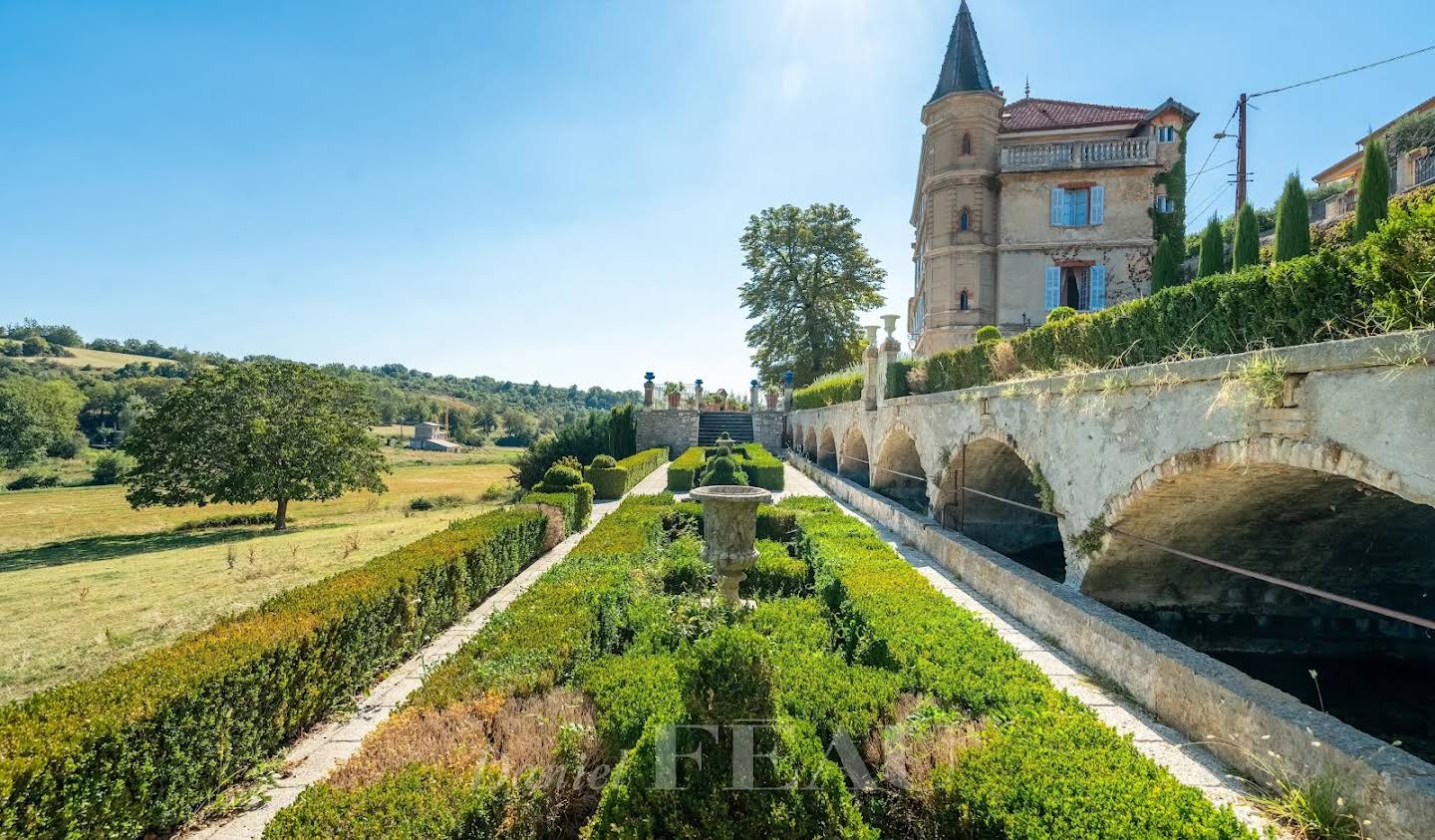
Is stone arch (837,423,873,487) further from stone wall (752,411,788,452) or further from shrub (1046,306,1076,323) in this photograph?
stone wall (752,411,788,452)

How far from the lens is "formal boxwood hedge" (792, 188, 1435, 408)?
3748 mm

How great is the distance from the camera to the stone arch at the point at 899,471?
48.5 feet

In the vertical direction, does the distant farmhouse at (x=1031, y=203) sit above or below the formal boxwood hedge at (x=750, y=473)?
above

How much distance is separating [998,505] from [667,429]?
72.5 ft

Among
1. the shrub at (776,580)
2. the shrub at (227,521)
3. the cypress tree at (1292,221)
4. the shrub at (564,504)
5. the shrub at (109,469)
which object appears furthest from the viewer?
the shrub at (109,469)

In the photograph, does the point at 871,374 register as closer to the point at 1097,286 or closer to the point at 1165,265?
the point at 1165,265

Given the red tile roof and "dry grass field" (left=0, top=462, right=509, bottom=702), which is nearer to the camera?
"dry grass field" (left=0, top=462, right=509, bottom=702)

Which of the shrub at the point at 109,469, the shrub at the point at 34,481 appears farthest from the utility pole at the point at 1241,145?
the shrub at the point at 34,481

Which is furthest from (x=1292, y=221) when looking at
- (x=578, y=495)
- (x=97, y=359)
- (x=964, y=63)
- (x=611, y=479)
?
(x=97, y=359)

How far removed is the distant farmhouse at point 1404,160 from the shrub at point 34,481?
242 ft

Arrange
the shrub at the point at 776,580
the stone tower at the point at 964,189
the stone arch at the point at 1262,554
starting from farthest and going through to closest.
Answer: the stone tower at the point at 964,189, the shrub at the point at 776,580, the stone arch at the point at 1262,554

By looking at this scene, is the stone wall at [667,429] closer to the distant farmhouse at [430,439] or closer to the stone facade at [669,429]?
the stone facade at [669,429]

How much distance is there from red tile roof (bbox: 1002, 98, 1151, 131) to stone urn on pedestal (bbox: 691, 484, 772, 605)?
25.4 metres

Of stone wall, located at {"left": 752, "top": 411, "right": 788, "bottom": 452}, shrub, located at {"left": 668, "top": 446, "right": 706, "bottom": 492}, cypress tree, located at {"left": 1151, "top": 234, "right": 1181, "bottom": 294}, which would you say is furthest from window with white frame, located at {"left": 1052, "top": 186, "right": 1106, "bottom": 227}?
shrub, located at {"left": 668, "top": 446, "right": 706, "bottom": 492}
